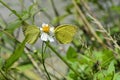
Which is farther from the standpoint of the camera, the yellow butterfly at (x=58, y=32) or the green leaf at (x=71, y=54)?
the green leaf at (x=71, y=54)

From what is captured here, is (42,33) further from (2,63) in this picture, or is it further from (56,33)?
(2,63)

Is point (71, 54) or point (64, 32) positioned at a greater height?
point (64, 32)

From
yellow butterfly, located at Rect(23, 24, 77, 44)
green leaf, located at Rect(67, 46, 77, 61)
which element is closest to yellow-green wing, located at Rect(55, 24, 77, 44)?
yellow butterfly, located at Rect(23, 24, 77, 44)

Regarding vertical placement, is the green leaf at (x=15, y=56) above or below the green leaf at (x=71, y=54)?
above

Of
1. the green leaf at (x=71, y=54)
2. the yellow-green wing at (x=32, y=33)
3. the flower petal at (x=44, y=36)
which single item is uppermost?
the yellow-green wing at (x=32, y=33)

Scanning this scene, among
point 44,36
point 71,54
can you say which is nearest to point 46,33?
point 44,36

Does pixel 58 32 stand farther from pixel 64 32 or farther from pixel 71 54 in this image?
pixel 71 54

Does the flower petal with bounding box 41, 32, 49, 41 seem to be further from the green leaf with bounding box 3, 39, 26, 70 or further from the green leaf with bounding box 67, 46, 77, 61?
the green leaf with bounding box 67, 46, 77, 61

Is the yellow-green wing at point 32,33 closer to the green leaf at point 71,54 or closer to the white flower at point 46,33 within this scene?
the white flower at point 46,33

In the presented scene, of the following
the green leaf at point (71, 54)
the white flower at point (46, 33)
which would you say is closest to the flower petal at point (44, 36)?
the white flower at point (46, 33)
